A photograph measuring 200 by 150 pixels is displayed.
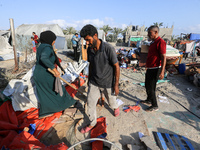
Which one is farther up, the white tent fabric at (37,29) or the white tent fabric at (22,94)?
the white tent fabric at (37,29)

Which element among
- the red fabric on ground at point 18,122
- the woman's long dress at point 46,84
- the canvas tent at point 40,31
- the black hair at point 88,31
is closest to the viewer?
the black hair at point 88,31

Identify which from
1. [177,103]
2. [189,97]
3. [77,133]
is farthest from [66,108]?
[189,97]

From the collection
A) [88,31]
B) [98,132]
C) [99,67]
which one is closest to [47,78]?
[99,67]

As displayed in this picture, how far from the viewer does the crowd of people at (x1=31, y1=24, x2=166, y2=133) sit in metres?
1.82

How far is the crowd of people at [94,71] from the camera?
182 centimetres

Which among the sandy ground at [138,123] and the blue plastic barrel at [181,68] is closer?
the sandy ground at [138,123]

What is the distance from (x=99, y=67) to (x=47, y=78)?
1.20 m

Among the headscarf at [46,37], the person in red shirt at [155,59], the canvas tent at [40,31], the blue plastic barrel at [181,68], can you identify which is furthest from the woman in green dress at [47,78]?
the canvas tent at [40,31]

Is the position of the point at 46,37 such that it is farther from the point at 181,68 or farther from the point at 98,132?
the point at 181,68

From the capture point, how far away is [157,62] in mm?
2416

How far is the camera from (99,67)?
6.31 feet

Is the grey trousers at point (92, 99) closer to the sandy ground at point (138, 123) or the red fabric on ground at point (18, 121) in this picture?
the sandy ground at point (138, 123)

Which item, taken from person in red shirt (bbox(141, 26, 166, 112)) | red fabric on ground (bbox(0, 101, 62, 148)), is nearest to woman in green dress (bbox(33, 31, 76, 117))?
red fabric on ground (bbox(0, 101, 62, 148))

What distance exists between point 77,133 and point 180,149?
1.76 meters
